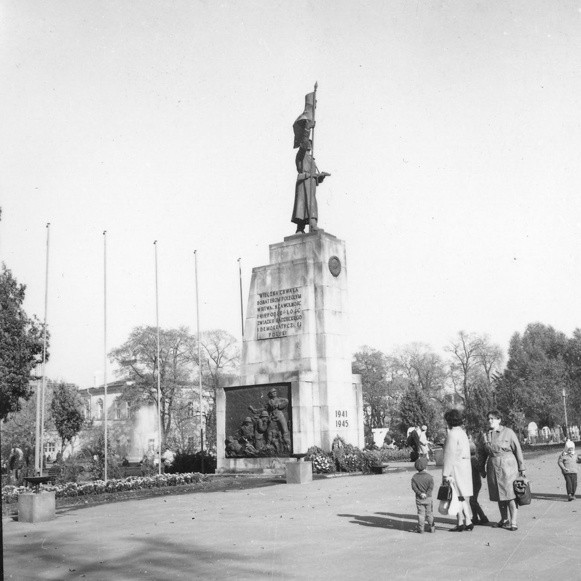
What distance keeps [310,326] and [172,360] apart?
31576mm

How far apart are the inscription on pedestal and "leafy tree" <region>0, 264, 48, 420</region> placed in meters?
14.3

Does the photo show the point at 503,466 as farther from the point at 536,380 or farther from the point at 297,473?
the point at 536,380

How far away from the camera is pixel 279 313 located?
23.0 metres

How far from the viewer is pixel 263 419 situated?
2125cm

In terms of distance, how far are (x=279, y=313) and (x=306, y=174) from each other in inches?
201

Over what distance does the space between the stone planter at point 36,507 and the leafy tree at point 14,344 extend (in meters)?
20.4

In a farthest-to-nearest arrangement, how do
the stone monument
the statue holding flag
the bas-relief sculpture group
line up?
the statue holding flag → the stone monument → the bas-relief sculpture group

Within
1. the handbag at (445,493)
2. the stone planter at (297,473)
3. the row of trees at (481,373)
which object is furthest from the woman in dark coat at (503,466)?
the row of trees at (481,373)

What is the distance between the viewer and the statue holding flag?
78.1ft

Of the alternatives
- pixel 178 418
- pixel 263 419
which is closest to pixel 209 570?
pixel 263 419

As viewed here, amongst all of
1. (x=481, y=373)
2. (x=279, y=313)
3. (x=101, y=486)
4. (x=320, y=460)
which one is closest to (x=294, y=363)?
(x=279, y=313)

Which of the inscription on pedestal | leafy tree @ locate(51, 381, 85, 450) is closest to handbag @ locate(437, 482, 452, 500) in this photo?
the inscription on pedestal

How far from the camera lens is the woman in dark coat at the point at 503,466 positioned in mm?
8656

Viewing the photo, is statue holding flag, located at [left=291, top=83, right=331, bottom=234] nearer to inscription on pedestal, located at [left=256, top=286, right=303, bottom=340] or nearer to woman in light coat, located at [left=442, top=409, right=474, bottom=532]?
inscription on pedestal, located at [left=256, top=286, right=303, bottom=340]
